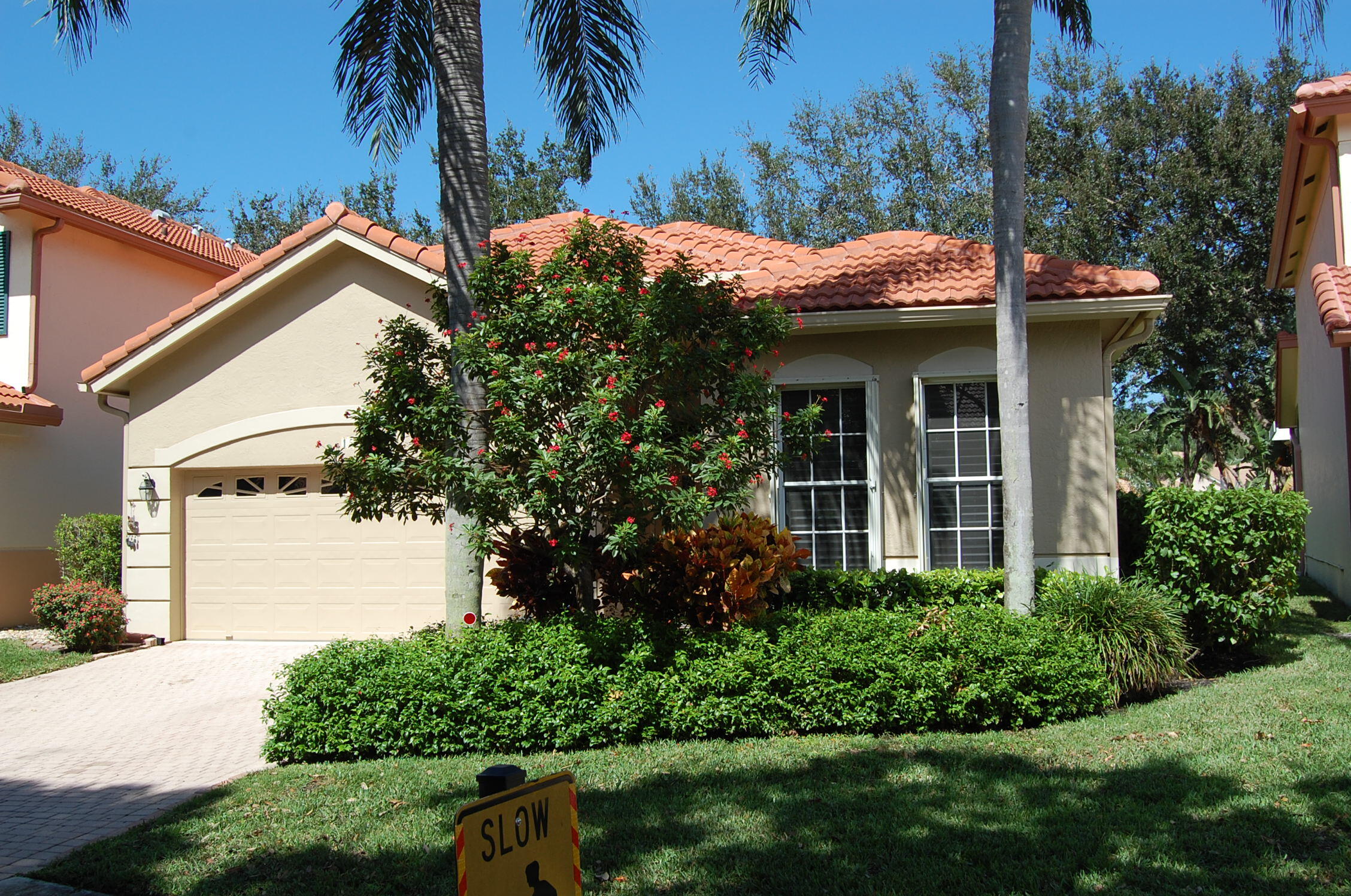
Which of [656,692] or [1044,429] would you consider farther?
[1044,429]

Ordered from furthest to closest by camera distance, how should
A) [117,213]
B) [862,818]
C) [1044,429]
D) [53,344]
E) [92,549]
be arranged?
[117,213] → [53,344] → [92,549] → [1044,429] → [862,818]

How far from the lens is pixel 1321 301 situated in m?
10.4

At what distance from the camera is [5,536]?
46.9 feet

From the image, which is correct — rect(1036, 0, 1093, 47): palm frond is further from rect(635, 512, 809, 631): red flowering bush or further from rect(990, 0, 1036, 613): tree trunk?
rect(635, 512, 809, 631): red flowering bush

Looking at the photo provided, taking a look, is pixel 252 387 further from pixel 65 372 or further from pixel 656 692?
pixel 656 692

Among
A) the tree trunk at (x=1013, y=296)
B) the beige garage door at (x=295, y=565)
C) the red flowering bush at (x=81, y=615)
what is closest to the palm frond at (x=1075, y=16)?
the tree trunk at (x=1013, y=296)

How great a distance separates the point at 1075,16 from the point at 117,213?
1531 centimetres

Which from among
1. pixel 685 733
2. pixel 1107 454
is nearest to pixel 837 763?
pixel 685 733

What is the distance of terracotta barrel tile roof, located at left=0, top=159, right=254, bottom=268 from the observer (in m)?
15.0

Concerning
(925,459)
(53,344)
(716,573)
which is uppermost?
(53,344)

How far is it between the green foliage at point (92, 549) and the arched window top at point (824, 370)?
9.18 metres

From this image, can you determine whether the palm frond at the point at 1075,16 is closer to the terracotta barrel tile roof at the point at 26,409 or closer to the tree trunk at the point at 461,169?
the tree trunk at the point at 461,169

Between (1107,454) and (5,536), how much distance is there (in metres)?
14.8

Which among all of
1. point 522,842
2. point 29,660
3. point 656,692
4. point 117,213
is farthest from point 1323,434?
point 117,213
